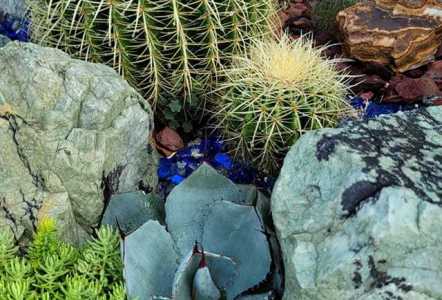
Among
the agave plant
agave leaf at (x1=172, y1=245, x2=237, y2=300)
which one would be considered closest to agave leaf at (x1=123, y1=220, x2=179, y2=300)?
the agave plant

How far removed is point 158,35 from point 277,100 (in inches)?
24.8

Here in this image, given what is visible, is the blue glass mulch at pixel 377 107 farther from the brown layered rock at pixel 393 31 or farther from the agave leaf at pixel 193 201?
the agave leaf at pixel 193 201

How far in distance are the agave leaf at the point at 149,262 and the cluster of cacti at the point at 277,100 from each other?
67cm

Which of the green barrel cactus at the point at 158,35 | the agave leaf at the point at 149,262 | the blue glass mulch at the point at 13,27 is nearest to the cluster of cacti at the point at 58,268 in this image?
the agave leaf at the point at 149,262

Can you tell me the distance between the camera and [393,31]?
3852 millimetres

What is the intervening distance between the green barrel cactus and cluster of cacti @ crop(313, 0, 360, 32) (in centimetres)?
85

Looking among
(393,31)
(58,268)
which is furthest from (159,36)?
(393,31)

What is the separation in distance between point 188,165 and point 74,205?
0.77 metres

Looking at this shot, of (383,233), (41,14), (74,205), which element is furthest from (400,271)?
(41,14)

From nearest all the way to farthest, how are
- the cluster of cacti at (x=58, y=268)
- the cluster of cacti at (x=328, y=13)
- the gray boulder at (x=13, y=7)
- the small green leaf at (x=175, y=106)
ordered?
Answer: the cluster of cacti at (x=58, y=268), the small green leaf at (x=175, y=106), the cluster of cacti at (x=328, y=13), the gray boulder at (x=13, y=7)

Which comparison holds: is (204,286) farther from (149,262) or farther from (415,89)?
(415,89)

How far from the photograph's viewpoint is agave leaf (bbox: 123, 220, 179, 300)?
234cm

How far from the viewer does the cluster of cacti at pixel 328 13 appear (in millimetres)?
4227

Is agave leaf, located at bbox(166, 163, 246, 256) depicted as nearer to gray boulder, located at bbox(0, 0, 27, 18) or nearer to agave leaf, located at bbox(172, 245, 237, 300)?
agave leaf, located at bbox(172, 245, 237, 300)
